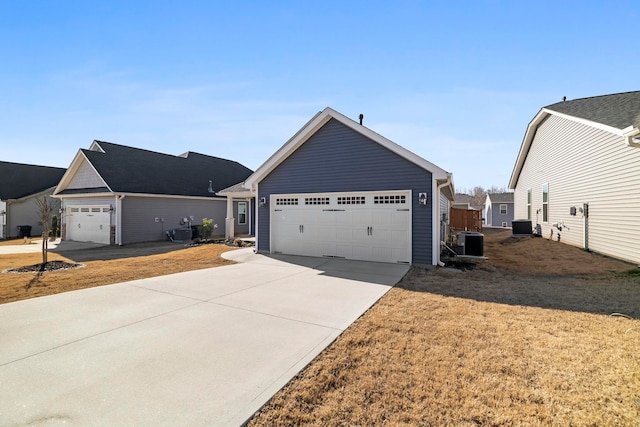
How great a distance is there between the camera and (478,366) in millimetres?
3260

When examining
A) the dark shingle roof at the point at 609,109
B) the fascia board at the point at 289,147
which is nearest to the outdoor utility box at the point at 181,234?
the fascia board at the point at 289,147

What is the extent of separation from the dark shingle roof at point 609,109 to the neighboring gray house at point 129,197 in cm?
1995

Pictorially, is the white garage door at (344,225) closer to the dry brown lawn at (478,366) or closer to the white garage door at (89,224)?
the dry brown lawn at (478,366)

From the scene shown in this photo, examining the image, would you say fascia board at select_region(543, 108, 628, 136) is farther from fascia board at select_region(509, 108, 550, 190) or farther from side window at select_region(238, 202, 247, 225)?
side window at select_region(238, 202, 247, 225)

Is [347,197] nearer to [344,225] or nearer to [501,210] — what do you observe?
[344,225]

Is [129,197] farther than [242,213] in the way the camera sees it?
No

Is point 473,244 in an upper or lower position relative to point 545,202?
lower

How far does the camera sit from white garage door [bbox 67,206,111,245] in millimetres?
16656

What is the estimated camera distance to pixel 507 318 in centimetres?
478

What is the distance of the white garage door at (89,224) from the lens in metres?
16.7

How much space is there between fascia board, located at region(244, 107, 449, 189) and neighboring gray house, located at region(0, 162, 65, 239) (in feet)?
63.0

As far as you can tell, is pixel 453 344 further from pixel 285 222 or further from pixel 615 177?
pixel 615 177

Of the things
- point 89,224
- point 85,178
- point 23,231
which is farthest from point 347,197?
point 23,231

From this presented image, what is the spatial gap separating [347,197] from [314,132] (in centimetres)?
285
